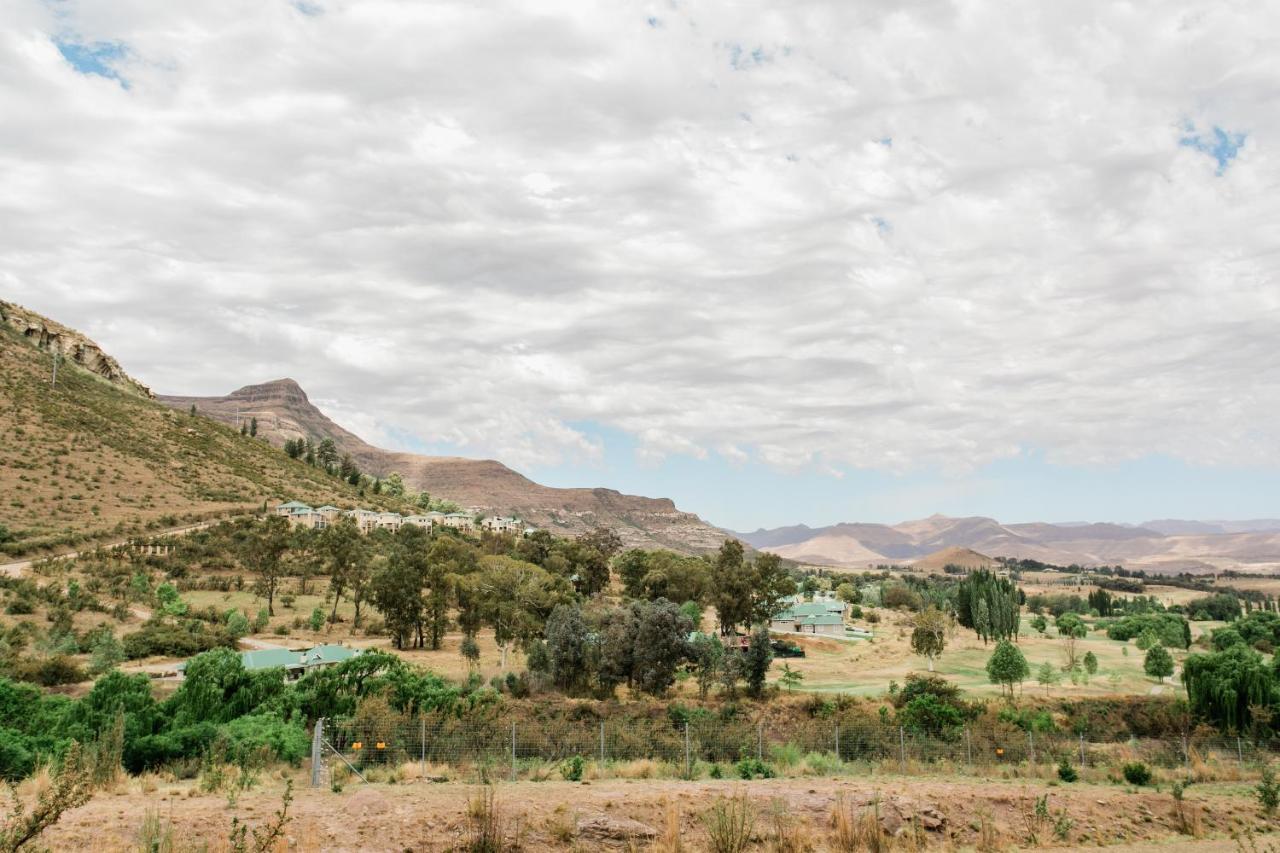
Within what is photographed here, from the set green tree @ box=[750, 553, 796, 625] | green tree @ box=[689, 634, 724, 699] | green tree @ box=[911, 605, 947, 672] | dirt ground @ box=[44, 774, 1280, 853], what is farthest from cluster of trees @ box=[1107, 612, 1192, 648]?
dirt ground @ box=[44, 774, 1280, 853]

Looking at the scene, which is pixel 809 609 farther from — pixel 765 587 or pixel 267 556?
pixel 267 556

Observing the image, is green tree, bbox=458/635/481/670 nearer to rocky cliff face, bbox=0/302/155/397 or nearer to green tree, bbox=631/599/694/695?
green tree, bbox=631/599/694/695

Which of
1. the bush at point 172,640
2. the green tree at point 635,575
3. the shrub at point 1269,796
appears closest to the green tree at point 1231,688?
the shrub at point 1269,796

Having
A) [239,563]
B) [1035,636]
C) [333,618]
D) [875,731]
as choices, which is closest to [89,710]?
[875,731]

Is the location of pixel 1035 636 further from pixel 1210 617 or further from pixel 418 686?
pixel 418 686

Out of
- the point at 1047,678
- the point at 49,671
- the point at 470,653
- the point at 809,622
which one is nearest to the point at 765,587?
the point at 809,622

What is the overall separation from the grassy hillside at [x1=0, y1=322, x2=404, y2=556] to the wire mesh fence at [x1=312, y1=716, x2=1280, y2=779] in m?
52.0

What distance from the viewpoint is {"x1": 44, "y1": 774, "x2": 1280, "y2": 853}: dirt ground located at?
14.1 meters

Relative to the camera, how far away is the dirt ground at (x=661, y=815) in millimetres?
14102

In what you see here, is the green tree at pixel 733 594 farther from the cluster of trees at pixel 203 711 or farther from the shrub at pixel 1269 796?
the shrub at pixel 1269 796

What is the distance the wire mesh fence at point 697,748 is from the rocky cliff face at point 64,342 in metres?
114

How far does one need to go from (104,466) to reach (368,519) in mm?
28768

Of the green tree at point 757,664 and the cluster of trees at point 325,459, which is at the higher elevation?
Answer: the cluster of trees at point 325,459

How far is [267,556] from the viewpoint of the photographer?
199ft
